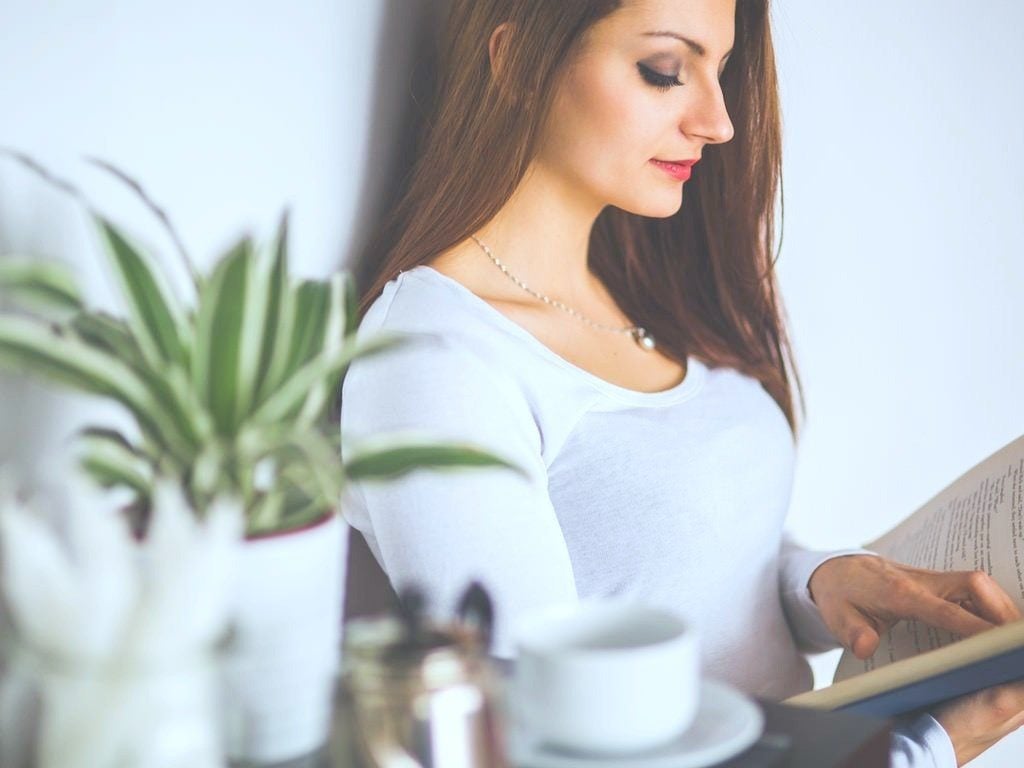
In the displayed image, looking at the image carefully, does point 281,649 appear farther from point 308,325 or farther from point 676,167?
point 676,167

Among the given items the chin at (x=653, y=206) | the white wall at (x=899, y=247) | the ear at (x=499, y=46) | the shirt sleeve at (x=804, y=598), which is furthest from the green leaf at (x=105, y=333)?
the white wall at (x=899, y=247)

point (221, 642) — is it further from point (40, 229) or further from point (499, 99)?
point (499, 99)

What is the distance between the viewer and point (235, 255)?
60cm

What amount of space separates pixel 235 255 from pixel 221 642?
19 cm

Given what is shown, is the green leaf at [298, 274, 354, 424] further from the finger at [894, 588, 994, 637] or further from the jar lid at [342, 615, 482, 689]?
A: the finger at [894, 588, 994, 637]

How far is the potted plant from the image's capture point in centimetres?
57

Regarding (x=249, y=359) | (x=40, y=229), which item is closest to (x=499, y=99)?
(x=40, y=229)

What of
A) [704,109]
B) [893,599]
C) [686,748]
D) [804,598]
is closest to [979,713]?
[893,599]

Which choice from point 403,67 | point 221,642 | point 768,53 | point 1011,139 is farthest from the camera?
point 1011,139

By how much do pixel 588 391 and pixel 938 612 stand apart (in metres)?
0.39

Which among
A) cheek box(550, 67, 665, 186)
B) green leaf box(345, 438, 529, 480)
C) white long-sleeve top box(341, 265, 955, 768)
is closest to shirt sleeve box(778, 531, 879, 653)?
white long-sleeve top box(341, 265, 955, 768)

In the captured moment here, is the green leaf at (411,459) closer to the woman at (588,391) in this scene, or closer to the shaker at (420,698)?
the shaker at (420,698)

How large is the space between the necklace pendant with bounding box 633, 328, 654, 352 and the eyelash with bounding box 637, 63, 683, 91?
0.31 metres

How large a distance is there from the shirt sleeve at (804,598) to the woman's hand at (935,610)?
0.01 m
